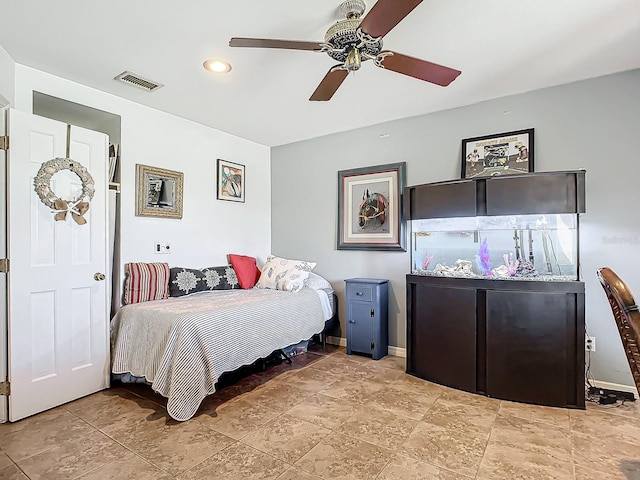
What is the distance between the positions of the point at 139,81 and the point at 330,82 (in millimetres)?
1671

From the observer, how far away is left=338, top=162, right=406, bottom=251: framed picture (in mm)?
3877

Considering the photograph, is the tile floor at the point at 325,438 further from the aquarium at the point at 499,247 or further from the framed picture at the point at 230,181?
the framed picture at the point at 230,181

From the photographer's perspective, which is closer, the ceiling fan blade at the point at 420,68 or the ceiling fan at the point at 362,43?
the ceiling fan at the point at 362,43

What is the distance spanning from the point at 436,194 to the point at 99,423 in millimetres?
3057

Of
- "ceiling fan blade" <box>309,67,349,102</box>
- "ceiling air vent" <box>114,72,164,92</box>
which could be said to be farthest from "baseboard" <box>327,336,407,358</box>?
"ceiling air vent" <box>114,72,164,92</box>

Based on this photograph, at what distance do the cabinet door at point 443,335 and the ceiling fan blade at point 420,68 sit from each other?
5.31 ft

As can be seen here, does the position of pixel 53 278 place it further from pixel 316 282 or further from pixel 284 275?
pixel 316 282

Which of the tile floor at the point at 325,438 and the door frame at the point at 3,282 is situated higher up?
the door frame at the point at 3,282

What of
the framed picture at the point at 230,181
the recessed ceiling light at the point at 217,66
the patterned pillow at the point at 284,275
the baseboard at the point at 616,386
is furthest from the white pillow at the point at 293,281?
the baseboard at the point at 616,386

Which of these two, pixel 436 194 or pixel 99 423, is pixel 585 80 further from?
pixel 99 423

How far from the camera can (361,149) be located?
418 centimetres

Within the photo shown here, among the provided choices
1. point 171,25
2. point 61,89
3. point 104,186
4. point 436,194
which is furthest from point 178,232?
point 436,194

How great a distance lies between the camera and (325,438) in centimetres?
219

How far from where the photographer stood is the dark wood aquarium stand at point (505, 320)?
8.41ft
